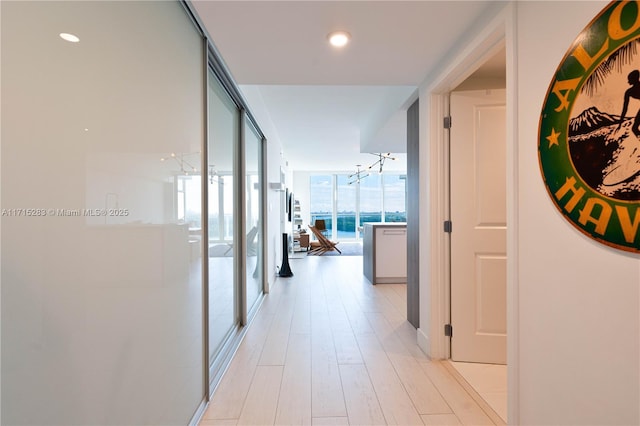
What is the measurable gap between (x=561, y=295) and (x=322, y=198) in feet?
37.9

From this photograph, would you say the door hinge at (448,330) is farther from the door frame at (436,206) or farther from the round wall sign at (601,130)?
the round wall sign at (601,130)

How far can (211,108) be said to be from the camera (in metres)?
2.37

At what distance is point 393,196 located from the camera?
12703 millimetres

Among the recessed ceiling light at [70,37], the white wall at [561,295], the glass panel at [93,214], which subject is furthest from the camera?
the white wall at [561,295]

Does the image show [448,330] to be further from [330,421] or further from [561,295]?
[561,295]

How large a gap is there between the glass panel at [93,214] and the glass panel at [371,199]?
1129 cm

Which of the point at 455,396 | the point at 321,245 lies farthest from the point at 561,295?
the point at 321,245

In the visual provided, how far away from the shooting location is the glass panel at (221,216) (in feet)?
7.71

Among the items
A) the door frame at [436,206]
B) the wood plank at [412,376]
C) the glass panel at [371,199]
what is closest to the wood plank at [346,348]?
the wood plank at [412,376]

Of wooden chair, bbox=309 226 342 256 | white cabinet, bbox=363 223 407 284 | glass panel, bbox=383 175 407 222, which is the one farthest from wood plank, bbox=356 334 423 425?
glass panel, bbox=383 175 407 222

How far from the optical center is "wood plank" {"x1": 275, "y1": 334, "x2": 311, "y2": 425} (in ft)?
6.17

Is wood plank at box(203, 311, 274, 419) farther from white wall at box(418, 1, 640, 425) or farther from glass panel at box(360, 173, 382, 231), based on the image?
glass panel at box(360, 173, 382, 231)

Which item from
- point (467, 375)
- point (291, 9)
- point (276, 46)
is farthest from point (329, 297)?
point (291, 9)

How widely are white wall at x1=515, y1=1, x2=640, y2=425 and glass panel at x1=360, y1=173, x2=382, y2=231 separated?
36.8ft
